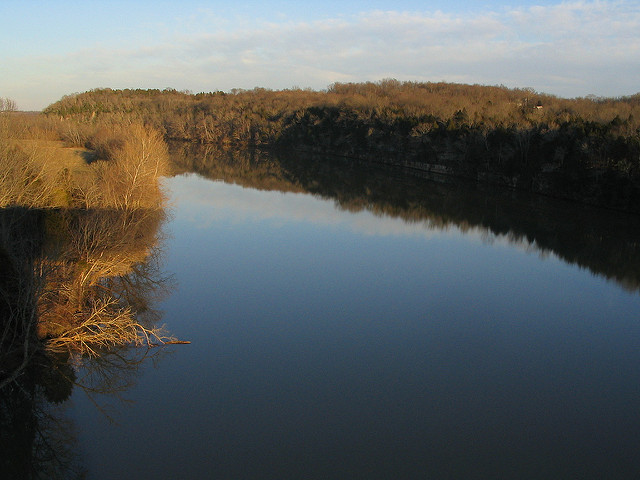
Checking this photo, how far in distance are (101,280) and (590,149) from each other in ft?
68.5

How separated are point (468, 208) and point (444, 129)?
36.2 feet

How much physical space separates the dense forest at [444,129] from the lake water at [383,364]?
5.39 m

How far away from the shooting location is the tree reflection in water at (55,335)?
7.71 m

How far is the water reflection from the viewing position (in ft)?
59.5

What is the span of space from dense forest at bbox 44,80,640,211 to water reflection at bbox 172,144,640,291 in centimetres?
130

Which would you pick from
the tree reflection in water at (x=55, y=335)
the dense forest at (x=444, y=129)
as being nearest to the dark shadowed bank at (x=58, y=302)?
the tree reflection in water at (x=55, y=335)

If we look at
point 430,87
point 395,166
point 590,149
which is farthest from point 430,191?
point 430,87

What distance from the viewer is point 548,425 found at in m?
7.95

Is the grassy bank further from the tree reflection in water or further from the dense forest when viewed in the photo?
the dense forest

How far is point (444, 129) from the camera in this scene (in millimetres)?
34594

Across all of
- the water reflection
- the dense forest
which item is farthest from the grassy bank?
the dense forest

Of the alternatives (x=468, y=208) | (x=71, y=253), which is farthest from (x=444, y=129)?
(x=71, y=253)

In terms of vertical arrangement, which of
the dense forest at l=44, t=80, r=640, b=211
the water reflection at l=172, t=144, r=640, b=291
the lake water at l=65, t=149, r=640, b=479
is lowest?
the lake water at l=65, t=149, r=640, b=479

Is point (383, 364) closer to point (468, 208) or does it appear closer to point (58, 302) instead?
point (58, 302)
